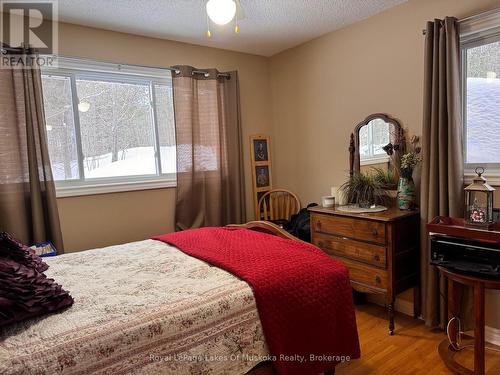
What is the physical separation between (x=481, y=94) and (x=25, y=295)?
2796 mm

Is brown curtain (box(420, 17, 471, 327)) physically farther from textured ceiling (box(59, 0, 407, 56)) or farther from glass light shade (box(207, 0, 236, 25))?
glass light shade (box(207, 0, 236, 25))

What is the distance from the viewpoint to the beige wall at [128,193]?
279cm

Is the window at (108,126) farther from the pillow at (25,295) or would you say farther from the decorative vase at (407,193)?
the decorative vase at (407,193)

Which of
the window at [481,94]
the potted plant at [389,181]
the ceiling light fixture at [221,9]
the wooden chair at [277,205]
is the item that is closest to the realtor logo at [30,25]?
the ceiling light fixture at [221,9]

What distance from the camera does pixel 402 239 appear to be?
2.40 meters

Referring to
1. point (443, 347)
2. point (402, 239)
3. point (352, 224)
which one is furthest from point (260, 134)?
point (443, 347)

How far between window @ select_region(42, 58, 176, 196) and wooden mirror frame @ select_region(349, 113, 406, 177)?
1694 mm

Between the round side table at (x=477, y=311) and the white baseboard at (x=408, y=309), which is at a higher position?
the round side table at (x=477, y=311)

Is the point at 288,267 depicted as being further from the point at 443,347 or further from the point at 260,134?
the point at 260,134

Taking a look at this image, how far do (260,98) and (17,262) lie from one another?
114 inches

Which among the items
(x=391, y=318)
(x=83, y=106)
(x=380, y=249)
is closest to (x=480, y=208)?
(x=380, y=249)

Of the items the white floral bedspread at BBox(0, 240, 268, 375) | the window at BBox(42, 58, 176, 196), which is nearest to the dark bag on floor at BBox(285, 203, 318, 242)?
the window at BBox(42, 58, 176, 196)

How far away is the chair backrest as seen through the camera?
3.74m

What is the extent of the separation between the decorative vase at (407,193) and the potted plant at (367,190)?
0.23 metres
